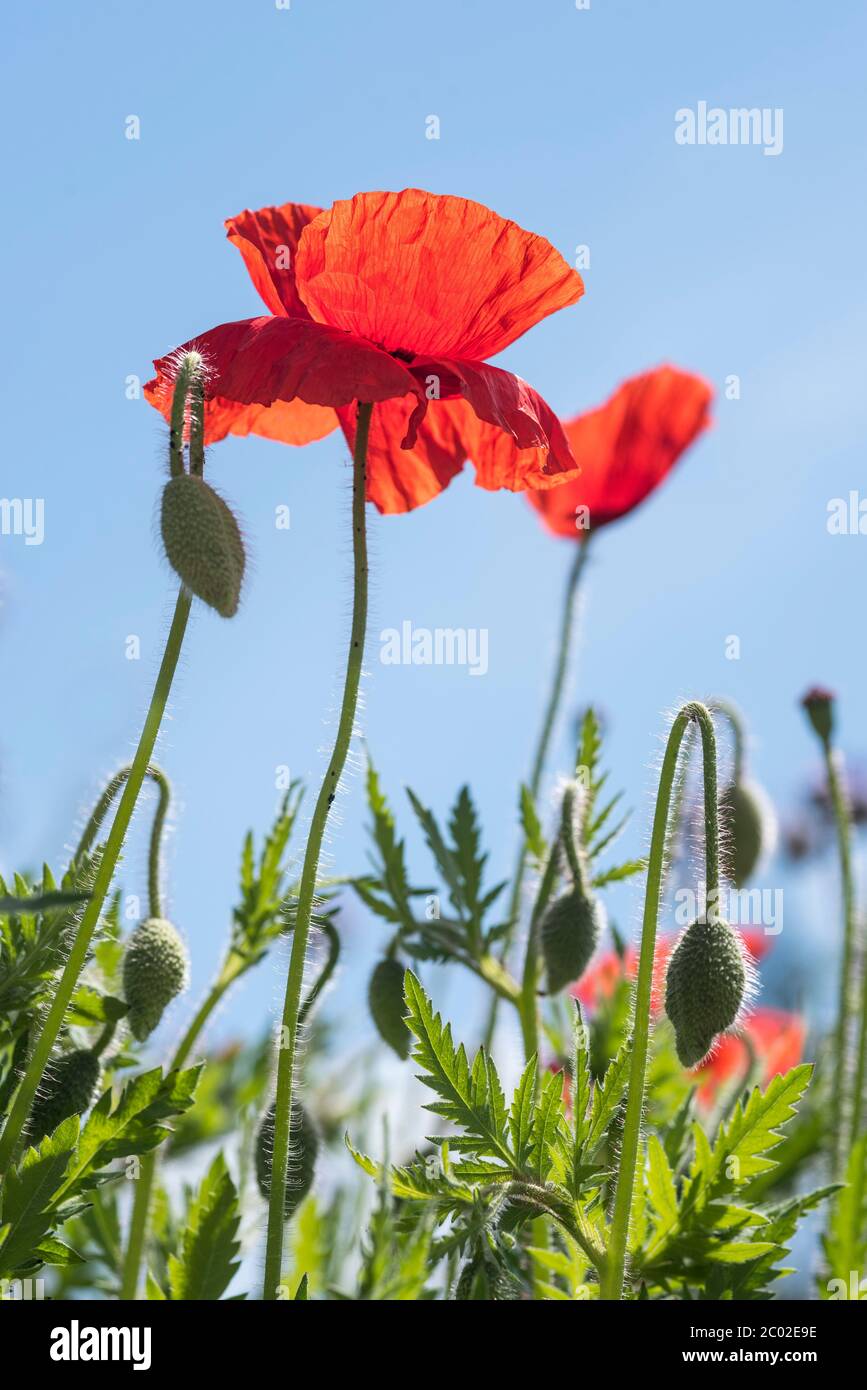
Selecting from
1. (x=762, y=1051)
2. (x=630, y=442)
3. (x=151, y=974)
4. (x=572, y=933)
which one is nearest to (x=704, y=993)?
(x=572, y=933)

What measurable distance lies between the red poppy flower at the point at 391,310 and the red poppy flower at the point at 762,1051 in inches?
35.9

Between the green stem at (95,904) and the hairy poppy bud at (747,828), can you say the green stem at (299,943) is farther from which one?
the hairy poppy bud at (747,828)

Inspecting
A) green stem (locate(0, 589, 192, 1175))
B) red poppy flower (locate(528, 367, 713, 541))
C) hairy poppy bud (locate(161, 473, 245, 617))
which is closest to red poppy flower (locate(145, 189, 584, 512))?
hairy poppy bud (locate(161, 473, 245, 617))

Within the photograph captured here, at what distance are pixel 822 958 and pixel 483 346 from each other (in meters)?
1.86

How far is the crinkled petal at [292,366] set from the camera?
1558 mm

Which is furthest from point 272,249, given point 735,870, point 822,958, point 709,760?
point 822,958

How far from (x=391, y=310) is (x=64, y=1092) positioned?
2.92 ft

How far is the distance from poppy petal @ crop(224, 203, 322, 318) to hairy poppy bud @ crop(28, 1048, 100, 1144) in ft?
2.80

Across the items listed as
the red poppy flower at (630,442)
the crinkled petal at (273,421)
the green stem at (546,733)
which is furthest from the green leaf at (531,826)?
the red poppy flower at (630,442)

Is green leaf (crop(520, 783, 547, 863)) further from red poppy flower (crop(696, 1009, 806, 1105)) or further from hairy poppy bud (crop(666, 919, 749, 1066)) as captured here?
hairy poppy bud (crop(666, 919, 749, 1066))

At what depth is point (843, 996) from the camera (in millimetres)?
2264
